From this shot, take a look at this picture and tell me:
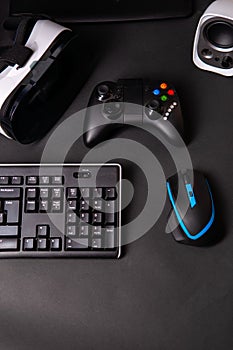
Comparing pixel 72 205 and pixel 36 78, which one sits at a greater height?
pixel 36 78

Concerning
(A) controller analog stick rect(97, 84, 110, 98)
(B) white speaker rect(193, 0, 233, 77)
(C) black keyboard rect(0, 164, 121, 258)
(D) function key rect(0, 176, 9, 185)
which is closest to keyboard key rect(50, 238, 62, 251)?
(C) black keyboard rect(0, 164, 121, 258)

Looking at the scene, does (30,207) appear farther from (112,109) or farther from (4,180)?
(112,109)

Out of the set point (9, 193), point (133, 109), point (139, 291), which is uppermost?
point (133, 109)

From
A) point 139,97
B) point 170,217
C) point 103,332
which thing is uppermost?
point 139,97

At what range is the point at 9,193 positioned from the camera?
75 centimetres

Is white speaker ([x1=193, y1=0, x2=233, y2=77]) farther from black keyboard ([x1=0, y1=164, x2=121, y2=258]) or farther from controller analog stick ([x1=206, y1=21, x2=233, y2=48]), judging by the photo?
black keyboard ([x1=0, y1=164, x2=121, y2=258])

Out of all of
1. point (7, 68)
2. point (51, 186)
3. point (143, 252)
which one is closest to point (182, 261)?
point (143, 252)

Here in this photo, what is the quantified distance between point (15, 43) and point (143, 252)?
1.07ft

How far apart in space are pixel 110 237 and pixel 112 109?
174 mm

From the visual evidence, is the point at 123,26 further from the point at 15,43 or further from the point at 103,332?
the point at 103,332

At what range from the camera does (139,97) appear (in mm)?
775

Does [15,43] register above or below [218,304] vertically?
above

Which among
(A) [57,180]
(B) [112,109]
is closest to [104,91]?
(B) [112,109]

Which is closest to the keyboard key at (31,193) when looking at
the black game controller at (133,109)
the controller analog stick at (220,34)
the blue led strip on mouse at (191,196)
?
the black game controller at (133,109)
